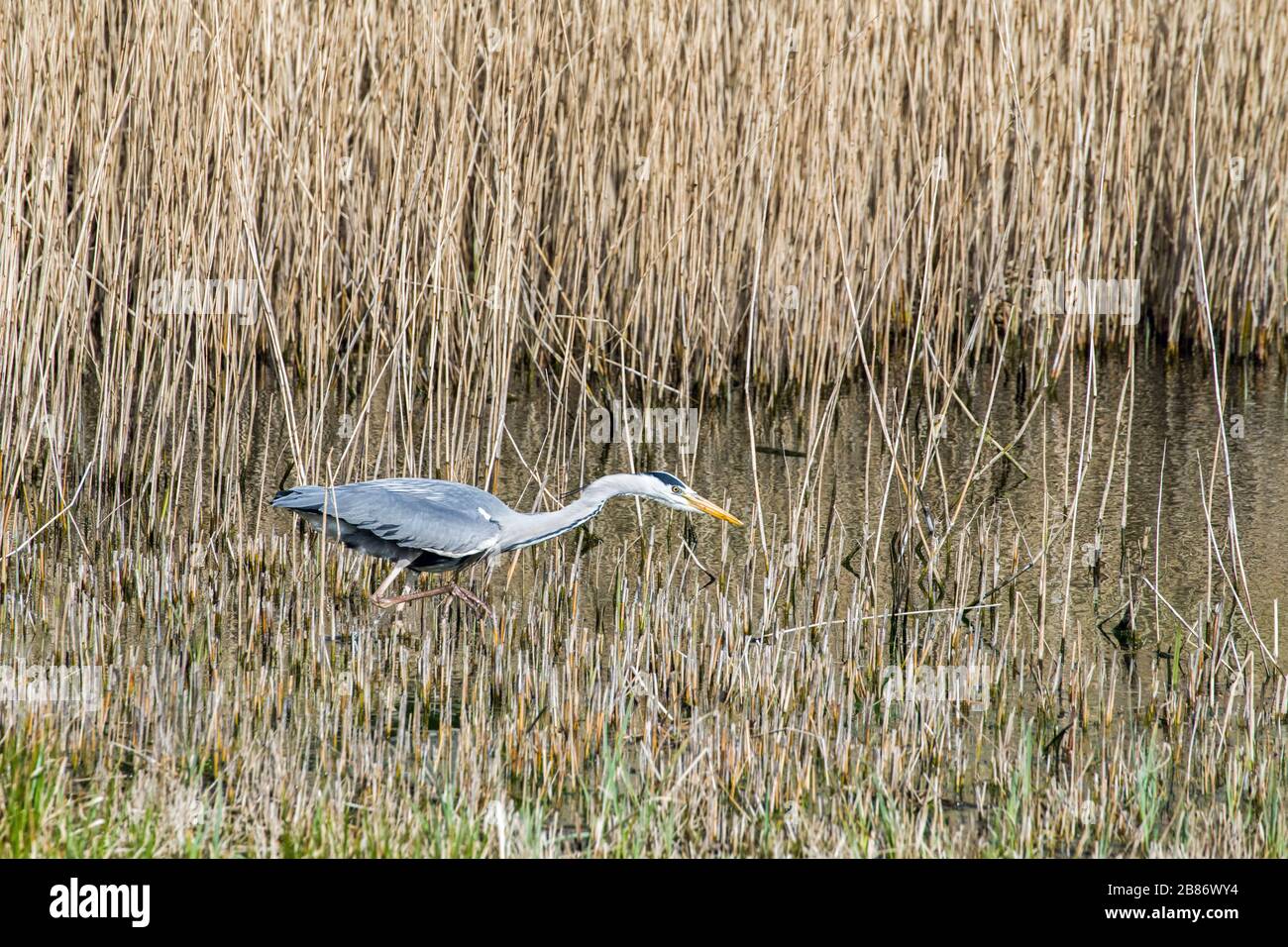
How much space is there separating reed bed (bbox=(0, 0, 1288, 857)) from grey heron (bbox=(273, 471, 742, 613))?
0.16 metres

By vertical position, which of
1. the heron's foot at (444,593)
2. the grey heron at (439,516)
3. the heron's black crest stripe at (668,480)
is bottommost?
the heron's foot at (444,593)

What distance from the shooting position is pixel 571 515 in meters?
3.76

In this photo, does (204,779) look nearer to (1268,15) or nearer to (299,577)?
(299,577)

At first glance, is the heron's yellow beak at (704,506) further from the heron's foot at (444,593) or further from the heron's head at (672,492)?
the heron's foot at (444,593)


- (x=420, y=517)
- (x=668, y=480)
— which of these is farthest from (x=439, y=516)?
(x=668, y=480)

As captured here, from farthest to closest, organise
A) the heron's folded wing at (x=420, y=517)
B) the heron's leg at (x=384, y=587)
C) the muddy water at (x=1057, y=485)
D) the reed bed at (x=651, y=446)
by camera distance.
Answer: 1. the muddy water at (x=1057, y=485)
2. the heron's leg at (x=384, y=587)
3. the heron's folded wing at (x=420, y=517)
4. the reed bed at (x=651, y=446)

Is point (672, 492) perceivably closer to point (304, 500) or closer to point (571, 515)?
point (571, 515)

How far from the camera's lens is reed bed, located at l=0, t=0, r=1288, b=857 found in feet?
9.36

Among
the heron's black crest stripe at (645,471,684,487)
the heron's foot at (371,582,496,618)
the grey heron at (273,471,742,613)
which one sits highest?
the heron's black crest stripe at (645,471,684,487)

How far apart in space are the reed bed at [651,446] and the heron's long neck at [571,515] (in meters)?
0.21

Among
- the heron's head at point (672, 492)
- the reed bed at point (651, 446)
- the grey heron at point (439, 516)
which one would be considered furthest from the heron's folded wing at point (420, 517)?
the heron's head at point (672, 492)

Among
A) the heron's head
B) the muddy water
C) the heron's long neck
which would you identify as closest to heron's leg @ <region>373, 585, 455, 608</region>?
the heron's long neck

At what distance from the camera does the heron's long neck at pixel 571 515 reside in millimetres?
3764

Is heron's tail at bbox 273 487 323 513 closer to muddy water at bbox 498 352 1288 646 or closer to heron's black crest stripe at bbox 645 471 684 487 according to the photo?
heron's black crest stripe at bbox 645 471 684 487
